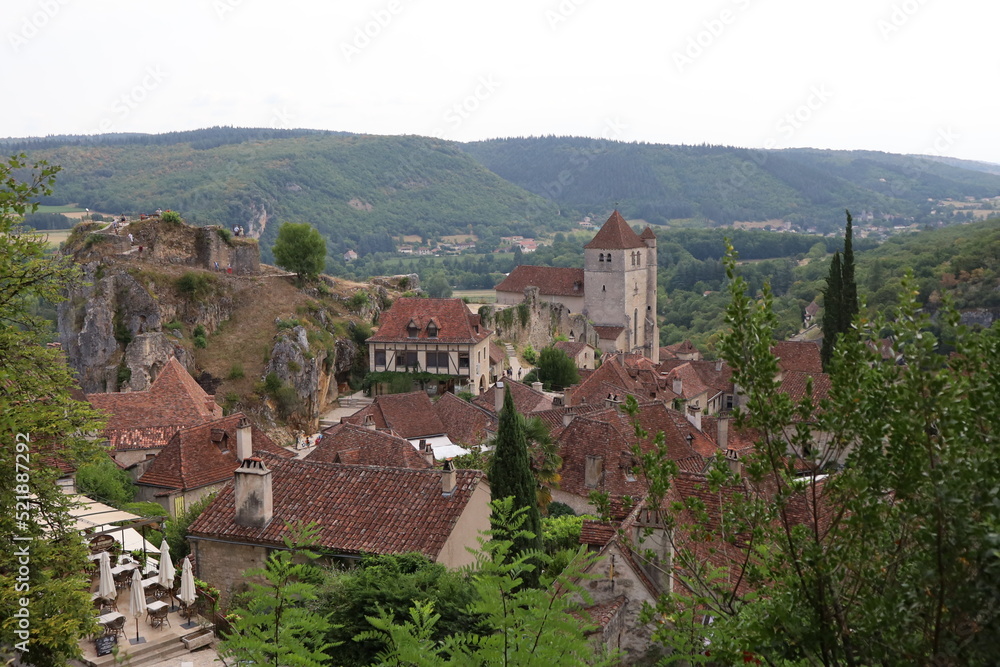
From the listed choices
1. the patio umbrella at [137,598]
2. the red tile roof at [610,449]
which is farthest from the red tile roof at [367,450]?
the patio umbrella at [137,598]

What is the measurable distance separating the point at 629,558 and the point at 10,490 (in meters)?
9.59

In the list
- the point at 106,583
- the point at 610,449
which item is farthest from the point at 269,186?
the point at 106,583

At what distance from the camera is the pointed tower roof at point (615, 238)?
73.3 metres

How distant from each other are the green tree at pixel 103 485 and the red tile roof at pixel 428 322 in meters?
23.4

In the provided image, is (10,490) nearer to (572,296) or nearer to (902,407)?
(902,407)

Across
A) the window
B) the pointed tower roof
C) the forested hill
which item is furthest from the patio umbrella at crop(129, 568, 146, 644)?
the forested hill

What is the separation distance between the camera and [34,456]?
12.0 meters

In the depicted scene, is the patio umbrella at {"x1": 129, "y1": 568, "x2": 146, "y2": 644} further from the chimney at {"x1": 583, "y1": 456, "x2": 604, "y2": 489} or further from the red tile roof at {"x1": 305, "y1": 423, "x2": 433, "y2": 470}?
the chimney at {"x1": 583, "y1": 456, "x2": 604, "y2": 489}

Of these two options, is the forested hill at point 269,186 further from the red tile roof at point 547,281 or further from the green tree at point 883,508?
the green tree at point 883,508

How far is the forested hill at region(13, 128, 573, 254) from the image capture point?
436 ft

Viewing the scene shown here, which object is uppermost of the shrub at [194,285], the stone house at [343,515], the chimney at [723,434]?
the shrub at [194,285]

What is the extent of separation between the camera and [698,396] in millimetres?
49000

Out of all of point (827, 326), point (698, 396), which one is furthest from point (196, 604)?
point (827, 326)

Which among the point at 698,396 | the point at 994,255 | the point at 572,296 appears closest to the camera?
the point at 698,396
